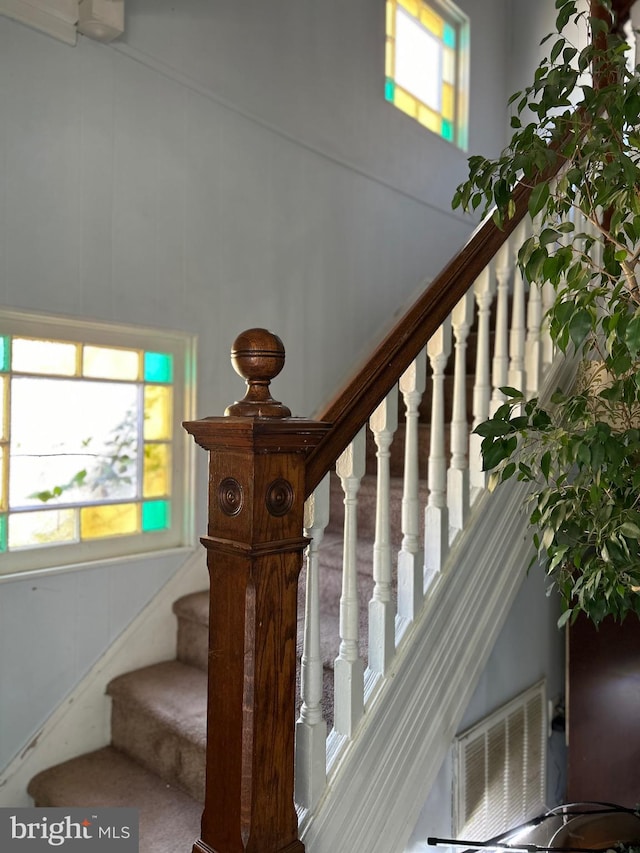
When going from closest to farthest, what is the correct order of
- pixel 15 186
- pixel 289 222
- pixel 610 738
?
pixel 15 186 < pixel 610 738 < pixel 289 222

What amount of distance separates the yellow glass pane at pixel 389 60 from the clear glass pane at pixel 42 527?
2676 mm

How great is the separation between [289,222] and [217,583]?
6.49 feet

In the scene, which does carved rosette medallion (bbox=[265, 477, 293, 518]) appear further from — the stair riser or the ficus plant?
the stair riser

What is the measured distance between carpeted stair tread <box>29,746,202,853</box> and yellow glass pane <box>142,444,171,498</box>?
0.86 meters

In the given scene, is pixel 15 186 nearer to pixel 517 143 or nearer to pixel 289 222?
pixel 289 222

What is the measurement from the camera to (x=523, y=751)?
2.16m

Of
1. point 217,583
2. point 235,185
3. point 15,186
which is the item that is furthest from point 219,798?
point 235,185

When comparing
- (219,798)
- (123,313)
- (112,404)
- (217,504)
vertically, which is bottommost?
Result: (219,798)

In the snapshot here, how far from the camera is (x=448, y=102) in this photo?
152 inches

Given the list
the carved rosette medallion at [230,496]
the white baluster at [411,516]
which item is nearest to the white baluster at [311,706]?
the carved rosette medallion at [230,496]

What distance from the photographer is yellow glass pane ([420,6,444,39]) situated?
11.9ft

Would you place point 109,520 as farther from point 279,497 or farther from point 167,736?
point 279,497

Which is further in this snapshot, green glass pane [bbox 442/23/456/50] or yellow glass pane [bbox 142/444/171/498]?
green glass pane [bbox 442/23/456/50]

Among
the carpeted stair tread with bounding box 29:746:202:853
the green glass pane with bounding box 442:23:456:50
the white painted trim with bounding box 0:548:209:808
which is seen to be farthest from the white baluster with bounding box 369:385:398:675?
the green glass pane with bounding box 442:23:456:50
